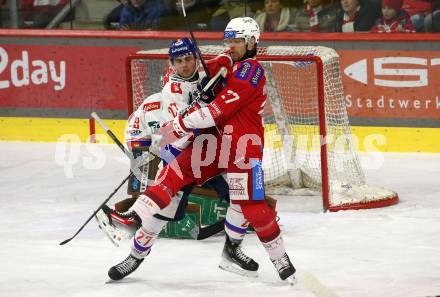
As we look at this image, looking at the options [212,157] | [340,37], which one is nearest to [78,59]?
[340,37]

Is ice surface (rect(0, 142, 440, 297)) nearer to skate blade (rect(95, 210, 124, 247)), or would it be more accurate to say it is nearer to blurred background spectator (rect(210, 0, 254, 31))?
skate blade (rect(95, 210, 124, 247))

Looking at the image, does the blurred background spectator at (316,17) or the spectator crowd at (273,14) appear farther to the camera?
the blurred background spectator at (316,17)

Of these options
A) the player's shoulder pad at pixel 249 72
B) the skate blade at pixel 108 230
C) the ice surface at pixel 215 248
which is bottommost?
the ice surface at pixel 215 248

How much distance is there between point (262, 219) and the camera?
5.89 m

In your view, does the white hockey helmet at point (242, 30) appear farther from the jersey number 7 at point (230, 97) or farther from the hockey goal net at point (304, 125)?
the hockey goal net at point (304, 125)

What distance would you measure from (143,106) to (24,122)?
3944 millimetres

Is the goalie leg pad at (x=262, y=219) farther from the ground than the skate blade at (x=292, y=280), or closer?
farther from the ground

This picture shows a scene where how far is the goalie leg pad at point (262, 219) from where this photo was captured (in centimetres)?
589

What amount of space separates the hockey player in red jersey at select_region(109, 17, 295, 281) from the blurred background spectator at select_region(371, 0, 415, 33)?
13.5 ft

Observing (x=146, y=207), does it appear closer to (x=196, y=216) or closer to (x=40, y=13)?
(x=196, y=216)

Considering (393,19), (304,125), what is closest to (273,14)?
(393,19)

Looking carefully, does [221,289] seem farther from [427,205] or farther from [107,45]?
[107,45]

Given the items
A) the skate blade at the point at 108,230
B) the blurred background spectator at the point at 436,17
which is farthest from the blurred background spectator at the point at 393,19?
the skate blade at the point at 108,230

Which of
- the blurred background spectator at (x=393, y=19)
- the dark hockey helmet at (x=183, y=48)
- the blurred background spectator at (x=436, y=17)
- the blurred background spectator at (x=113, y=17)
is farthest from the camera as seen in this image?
the blurred background spectator at (x=113, y=17)
